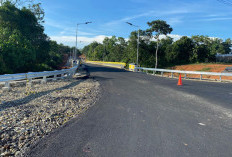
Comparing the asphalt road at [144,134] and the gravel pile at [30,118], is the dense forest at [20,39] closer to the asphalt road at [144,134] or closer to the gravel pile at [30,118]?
the gravel pile at [30,118]

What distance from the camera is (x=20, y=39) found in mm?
25906

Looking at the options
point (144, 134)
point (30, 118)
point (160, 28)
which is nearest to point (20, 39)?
point (30, 118)

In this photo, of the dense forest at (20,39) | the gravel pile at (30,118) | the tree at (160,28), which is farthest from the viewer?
the tree at (160,28)

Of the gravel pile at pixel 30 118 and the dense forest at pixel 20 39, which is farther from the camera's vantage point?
the dense forest at pixel 20 39

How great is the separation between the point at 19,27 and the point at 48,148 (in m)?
30.7

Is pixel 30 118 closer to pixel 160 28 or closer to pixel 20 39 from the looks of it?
pixel 20 39

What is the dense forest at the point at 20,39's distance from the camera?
22.5 metres

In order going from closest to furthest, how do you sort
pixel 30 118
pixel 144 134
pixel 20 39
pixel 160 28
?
pixel 144 134 → pixel 30 118 → pixel 20 39 → pixel 160 28

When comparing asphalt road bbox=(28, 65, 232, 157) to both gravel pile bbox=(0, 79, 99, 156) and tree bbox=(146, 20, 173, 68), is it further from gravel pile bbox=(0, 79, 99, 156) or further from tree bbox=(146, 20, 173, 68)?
tree bbox=(146, 20, 173, 68)

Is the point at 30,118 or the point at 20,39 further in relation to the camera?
the point at 20,39

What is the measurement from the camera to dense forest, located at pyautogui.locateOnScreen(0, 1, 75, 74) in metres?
22.5

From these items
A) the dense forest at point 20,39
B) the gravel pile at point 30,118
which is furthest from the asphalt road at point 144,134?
the dense forest at point 20,39

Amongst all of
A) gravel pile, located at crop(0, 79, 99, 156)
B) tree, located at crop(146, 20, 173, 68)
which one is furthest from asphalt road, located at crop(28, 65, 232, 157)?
tree, located at crop(146, 20, 173, 68)

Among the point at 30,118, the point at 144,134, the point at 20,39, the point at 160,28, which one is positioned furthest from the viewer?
the point at 160,28
